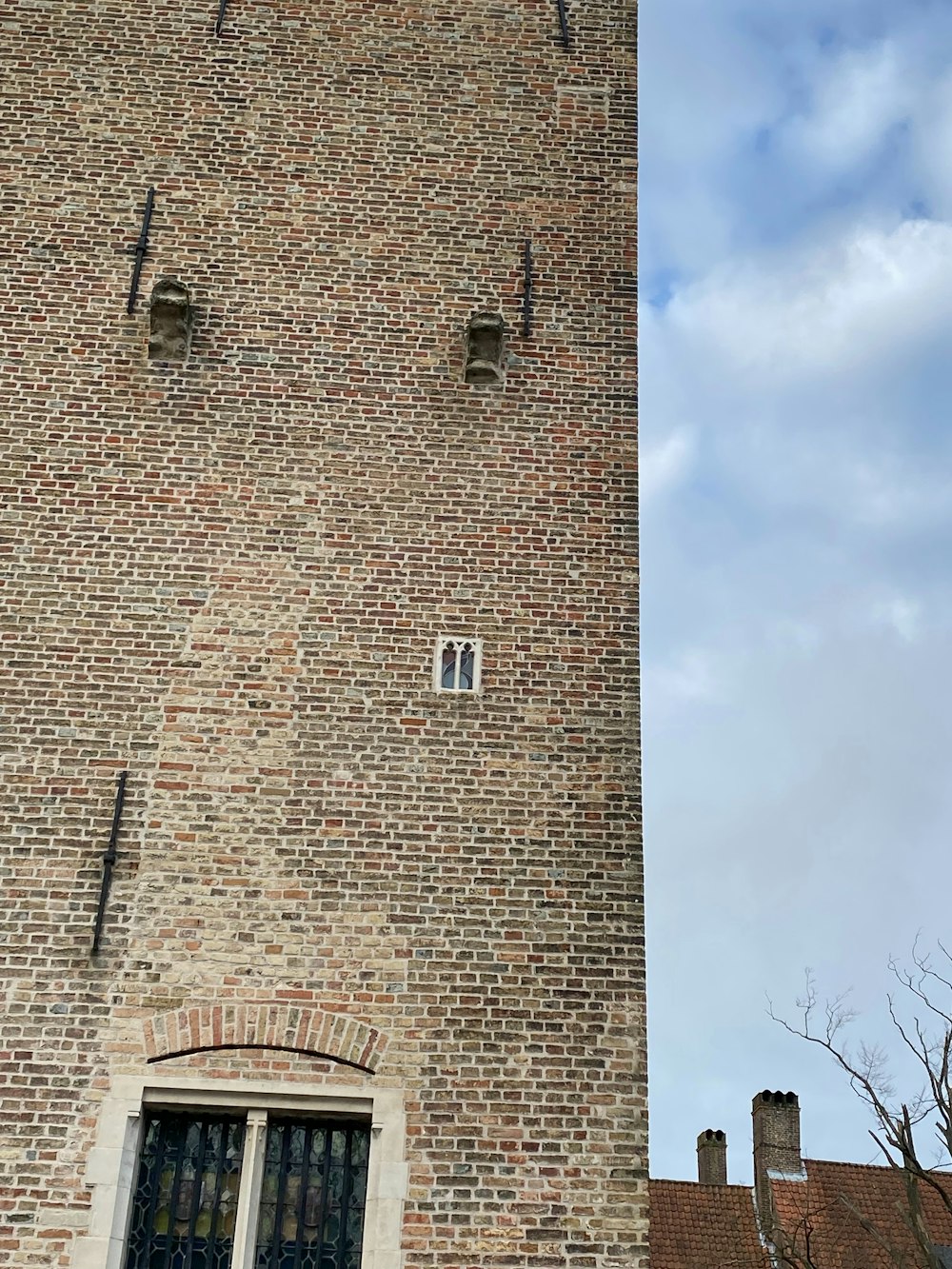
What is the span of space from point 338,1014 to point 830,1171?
14.5 m

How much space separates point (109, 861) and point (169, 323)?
371 cm

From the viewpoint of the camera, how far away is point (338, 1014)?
27.0ft

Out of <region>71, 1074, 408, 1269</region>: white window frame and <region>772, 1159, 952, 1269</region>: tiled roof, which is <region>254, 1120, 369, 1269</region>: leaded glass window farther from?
<region>772, 1159, 952, 1269</region>: tiled roof

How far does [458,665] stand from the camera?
937 centimetres

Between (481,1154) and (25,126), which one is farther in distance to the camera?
(25,126)

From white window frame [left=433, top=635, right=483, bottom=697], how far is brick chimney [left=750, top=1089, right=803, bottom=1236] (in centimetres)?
1353

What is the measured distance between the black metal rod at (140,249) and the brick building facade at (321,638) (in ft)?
0.15

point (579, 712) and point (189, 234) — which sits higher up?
point (189, 234)

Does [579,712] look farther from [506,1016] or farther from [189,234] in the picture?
[189,234]

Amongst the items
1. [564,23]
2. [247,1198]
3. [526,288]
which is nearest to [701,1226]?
[247,1198]

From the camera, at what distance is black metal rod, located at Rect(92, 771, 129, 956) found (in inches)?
329

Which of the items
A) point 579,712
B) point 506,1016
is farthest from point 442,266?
point 506,1016

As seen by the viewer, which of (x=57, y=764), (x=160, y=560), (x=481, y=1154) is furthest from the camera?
(x=160, y=560)

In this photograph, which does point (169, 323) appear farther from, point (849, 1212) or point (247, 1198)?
point (849, 1212)
